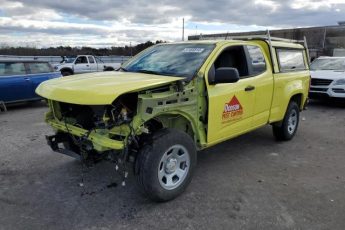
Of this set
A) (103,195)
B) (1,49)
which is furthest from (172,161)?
(1,49)

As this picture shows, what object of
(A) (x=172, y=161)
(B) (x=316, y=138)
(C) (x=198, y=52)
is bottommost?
(B) (x=316, y=138)

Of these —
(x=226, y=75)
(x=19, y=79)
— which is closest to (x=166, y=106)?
(x=226, y=75)

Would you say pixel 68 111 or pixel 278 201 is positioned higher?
pixel 68 111

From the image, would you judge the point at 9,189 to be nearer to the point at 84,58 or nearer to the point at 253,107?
the point at 253,107

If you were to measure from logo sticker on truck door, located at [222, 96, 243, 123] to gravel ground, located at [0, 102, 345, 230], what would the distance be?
2.68 ft

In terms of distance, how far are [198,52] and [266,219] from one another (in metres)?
2.35

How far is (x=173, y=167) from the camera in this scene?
400 cm

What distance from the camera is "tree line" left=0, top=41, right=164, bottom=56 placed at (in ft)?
101

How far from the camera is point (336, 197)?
4.19m

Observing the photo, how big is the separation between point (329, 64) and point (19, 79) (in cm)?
1034

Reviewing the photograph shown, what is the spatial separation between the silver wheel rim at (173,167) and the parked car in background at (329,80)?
27.1ft

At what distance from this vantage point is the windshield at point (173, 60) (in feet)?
14.7

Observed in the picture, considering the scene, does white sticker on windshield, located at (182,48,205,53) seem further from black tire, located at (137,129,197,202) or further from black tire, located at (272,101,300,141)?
black tire, located at (272,101,300,141)

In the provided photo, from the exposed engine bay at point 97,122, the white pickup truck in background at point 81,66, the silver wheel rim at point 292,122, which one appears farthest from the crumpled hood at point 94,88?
the white pickup truck in background at point 81,66
